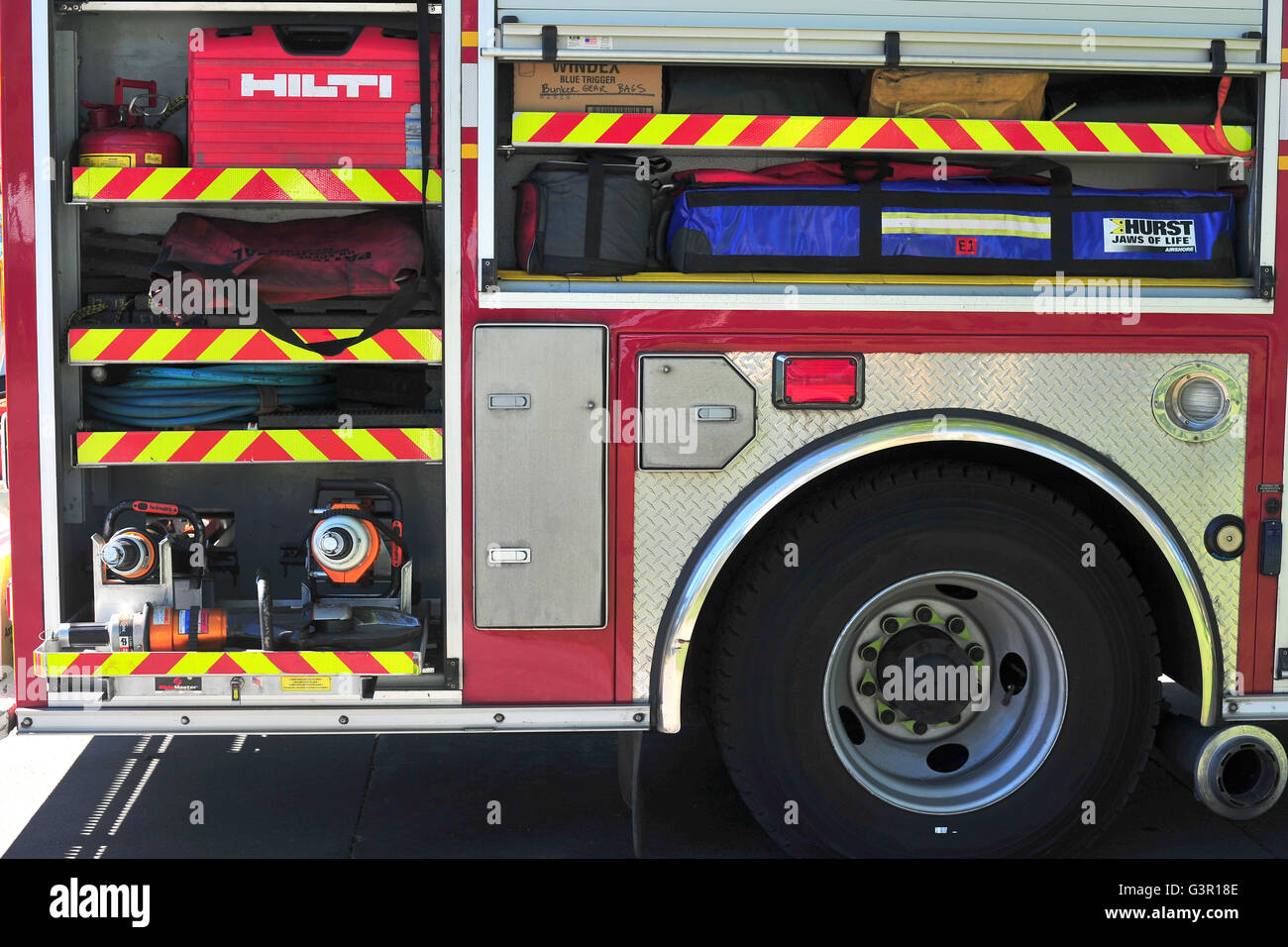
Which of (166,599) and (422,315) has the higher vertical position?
(422,315)

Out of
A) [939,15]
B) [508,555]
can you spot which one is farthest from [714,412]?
[939,15]

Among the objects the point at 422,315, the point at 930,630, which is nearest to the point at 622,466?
the point at 422,315

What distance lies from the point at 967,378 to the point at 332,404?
1867 mm

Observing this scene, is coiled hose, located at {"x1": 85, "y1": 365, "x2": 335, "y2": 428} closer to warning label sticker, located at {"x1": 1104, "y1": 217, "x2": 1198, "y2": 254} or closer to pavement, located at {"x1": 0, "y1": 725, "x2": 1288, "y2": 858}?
pavement, located at {"x1": 0, "y1": 725, "x2": 1288, "y2": 858}

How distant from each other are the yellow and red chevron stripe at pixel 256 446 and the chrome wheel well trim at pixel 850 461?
773mm

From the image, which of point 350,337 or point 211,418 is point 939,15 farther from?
point 211,418

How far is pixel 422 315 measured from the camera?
11.9ft

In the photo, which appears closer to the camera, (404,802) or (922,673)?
(922,673)

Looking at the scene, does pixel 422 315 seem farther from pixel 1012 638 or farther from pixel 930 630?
pixel 1012 638

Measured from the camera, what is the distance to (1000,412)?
3457 mm

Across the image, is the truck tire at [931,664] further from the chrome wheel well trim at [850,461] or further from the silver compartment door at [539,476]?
the silver compartment door at [539,476]

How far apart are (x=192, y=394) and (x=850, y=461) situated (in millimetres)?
1852

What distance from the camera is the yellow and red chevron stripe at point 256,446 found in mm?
3410

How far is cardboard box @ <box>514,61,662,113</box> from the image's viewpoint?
3428 mm
